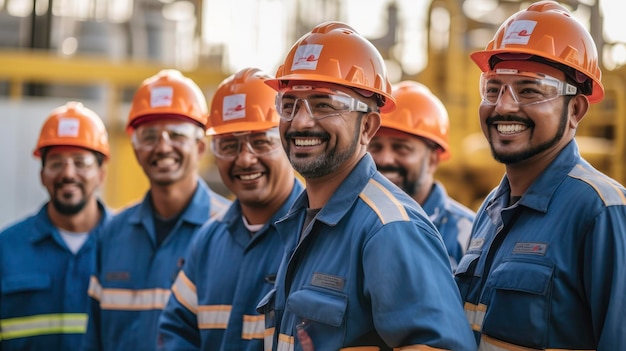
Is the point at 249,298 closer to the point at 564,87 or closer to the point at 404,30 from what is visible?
the point at 564,87

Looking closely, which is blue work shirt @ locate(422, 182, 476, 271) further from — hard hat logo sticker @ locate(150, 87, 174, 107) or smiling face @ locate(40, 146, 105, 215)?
smiling face @ locate(40, 146, 105, 215)

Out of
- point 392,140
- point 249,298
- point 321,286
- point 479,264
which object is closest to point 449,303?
point 321,286

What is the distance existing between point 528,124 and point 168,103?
9.08 feet

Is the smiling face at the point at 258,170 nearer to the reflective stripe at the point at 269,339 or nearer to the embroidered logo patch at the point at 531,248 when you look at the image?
the reflective stripe at the point at 269,339

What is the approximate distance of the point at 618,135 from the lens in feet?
29.5

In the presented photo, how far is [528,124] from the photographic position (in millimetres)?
3424

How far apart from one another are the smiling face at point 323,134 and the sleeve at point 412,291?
0.40 m

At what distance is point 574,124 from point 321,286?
1136 millimetres

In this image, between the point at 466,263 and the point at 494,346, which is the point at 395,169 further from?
the point at 494,346

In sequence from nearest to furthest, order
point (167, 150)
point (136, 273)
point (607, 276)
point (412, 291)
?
point (412, 291)
point (607, 276)
point (136, 273)
point (167, 150)

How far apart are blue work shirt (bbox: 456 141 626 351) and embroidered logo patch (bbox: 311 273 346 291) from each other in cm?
61

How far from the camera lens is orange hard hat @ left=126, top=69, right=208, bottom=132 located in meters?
5.64

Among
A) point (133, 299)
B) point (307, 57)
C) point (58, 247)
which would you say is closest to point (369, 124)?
point (307, 57)

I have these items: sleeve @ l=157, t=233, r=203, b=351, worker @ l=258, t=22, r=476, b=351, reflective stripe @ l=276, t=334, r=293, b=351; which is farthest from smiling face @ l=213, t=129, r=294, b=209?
reflective stripe @ l=276, t=334, r=293, b=351
